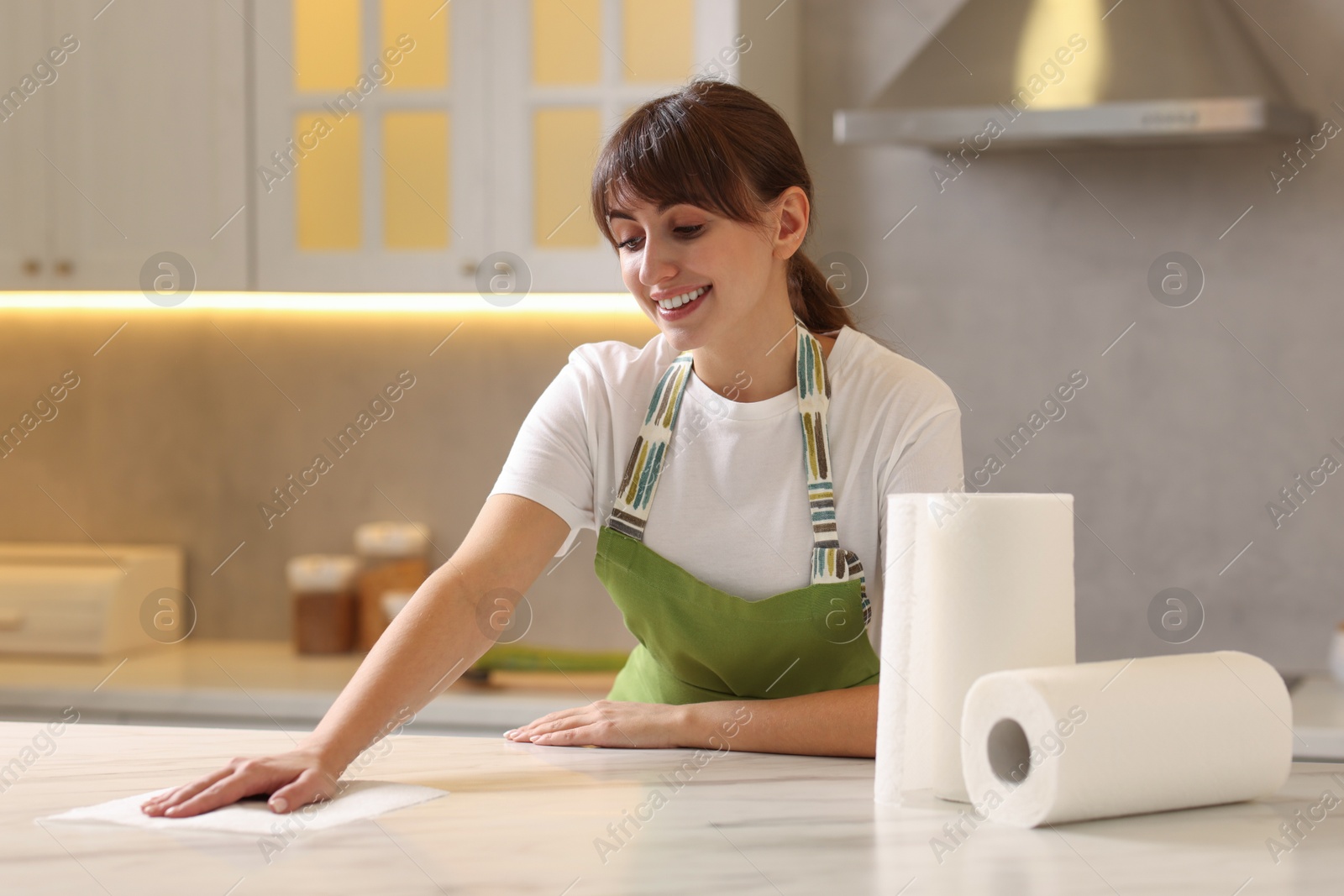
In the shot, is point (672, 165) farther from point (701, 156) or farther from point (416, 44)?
point (416, 44)

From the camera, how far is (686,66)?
7.23ft

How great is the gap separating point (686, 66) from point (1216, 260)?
38.1 inches

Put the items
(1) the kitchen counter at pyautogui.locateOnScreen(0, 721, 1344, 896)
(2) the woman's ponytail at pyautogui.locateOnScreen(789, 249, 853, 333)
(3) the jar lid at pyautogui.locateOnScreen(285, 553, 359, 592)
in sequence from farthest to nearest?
(3) the jar lid at pyautogui.locateOnScreen(285, 553, 359, 592), (2) the woman's ponytail at pyautogui.locateOnScreen(789, 249, 853, 333), (1) the kitchen counter at pyautogui.locateOnScreen(0, 721, 1344, 896)

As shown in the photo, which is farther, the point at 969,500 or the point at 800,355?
the point at 800,355

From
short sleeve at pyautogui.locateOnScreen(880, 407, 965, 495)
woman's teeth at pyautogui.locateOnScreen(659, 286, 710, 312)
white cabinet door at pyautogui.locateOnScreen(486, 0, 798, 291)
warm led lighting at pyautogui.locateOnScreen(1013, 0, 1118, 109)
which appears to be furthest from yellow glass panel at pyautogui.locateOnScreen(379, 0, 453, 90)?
short sleeve at pyautogui.locateOnScreen(880, 407, 965, 495)

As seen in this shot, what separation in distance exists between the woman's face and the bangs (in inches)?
0.5

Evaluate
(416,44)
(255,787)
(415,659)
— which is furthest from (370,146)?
(255,787)

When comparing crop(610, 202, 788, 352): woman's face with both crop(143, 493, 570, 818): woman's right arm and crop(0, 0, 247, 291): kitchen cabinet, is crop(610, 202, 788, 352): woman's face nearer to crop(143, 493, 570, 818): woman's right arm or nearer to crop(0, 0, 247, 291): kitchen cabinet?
crop(143, 493, 570, 818): woman's right arm

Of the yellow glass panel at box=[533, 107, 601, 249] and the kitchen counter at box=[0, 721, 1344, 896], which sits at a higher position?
the yellow glass panel at box=[533, 107, 601, 249]

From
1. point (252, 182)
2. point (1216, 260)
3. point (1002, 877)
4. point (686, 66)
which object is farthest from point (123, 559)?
point (1002, 877)

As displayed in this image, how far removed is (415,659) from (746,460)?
395 mm

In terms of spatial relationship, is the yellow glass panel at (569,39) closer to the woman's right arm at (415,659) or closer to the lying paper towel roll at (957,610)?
the woman's right arm at (415,659)

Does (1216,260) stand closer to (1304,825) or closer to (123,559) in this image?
(1304,825)

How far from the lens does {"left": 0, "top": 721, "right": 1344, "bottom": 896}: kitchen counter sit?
69 cm
